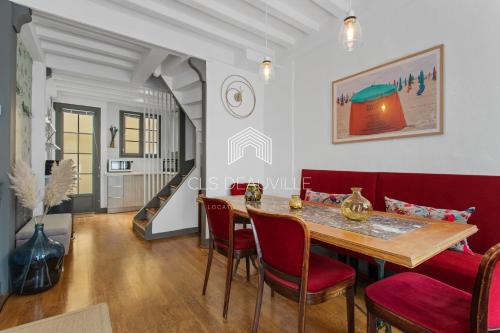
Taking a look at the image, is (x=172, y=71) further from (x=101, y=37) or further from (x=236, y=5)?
(x=236, y=5)

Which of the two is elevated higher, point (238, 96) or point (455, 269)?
point (238, 96)

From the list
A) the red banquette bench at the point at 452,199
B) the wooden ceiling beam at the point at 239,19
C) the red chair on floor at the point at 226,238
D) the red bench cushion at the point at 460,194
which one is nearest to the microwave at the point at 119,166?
the wooden ceiling beam at the point at 239,19

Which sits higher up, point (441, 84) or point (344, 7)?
point (344, 7)

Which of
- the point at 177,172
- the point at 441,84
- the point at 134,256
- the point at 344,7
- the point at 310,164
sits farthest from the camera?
the point at 177,172

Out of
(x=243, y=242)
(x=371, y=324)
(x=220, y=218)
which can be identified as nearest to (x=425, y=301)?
(x=371, y=324)

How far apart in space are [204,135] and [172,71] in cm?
141

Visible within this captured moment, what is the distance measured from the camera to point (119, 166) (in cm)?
557

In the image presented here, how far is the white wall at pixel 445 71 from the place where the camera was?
6.13 feet

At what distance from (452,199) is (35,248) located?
3.40 metres

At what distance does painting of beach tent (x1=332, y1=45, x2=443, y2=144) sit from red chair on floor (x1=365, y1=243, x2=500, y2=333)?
1508 millimetres

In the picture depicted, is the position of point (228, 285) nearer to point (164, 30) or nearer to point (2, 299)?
point (2, 299)

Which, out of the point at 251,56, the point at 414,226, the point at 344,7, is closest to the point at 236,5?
the point at 251,56

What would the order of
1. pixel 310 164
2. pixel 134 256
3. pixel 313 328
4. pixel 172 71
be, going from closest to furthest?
pixel 313 328
pixel 134 256
pixel 310 164
pixel 172 71

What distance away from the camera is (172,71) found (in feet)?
13.0
